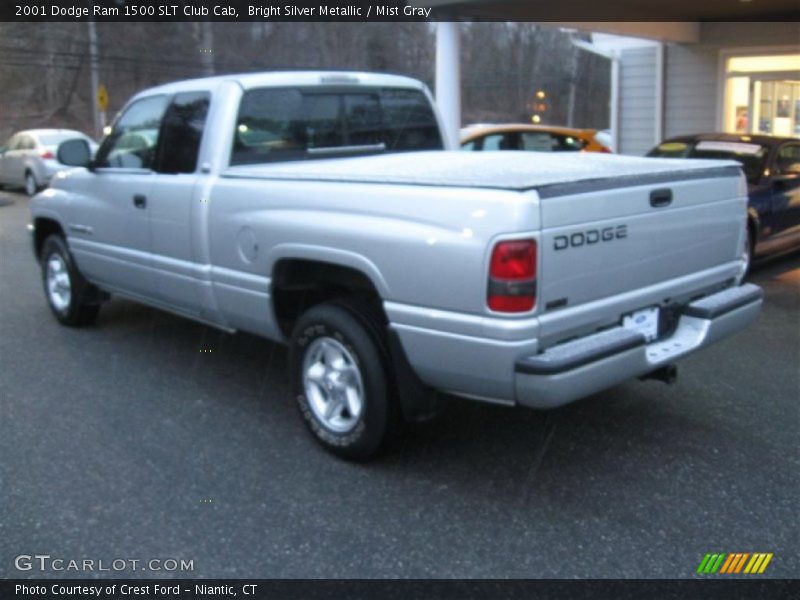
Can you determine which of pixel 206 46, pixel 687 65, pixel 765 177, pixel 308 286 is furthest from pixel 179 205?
pixel 206 46

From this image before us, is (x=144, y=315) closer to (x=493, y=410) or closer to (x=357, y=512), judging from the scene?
(x=493, y=410)

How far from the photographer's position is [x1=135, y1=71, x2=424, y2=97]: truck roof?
5207mm

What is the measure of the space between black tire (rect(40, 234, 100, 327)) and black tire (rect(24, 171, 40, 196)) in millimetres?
13985

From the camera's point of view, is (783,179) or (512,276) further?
(783,179)

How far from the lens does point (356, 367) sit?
13.4 ft

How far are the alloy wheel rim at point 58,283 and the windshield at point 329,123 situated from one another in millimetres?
2545

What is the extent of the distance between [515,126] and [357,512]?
976 centimetres

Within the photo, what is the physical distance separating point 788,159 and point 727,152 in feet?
2.18

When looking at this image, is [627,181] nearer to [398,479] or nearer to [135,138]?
[398,479]

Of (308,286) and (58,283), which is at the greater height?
(308,286)

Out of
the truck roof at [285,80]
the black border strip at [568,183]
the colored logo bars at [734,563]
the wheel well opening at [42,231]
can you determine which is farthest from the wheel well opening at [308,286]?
the wheel well opening at [42,231]

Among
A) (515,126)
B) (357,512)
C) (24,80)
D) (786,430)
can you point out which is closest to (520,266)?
(357,512)

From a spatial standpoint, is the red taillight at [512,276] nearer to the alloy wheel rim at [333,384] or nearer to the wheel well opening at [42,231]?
the alloy wheel rim at [333,384]

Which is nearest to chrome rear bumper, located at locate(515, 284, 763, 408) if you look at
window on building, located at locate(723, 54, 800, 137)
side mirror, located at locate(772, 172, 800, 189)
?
side mirror, located at locate(772, 172, 800, 189)
